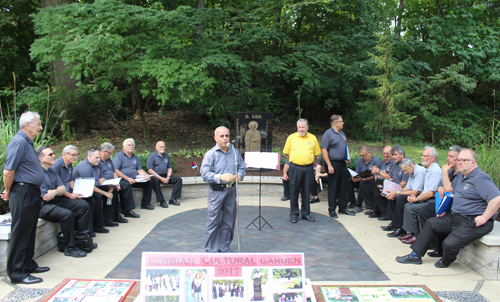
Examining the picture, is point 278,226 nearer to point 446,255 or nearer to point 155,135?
point 446,255

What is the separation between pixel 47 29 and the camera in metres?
8.56

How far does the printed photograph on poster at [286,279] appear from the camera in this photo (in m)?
2.53

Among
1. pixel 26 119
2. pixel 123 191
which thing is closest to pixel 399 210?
pixel 123 191

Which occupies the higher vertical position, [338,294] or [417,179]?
[417,179]

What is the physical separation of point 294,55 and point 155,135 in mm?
5663

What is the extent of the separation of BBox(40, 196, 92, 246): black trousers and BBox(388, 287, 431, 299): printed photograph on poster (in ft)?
13.0

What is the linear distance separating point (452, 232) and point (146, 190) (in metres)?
5.52

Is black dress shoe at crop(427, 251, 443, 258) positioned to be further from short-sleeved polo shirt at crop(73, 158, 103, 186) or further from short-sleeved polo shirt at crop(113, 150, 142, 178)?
short-sleeved polo shirt at crop(113, 150, 142, 178)

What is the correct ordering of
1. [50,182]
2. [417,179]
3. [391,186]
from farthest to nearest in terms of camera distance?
[391,186] < [417,179] < [50,182]

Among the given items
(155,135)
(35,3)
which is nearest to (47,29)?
(155,135)

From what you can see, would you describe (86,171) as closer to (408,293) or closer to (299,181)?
(299,181)

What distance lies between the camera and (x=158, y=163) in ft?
25.0

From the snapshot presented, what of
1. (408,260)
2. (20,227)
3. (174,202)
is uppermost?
(20,227)

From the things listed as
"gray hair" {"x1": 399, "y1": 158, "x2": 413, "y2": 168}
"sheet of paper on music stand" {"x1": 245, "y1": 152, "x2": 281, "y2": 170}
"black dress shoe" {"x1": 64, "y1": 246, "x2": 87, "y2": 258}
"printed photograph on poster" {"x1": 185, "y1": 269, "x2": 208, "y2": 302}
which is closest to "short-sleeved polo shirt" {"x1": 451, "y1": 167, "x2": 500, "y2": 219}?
"gray hair" {"x1": 399, "y1": 158, "x2": 413, "y2": 168}
